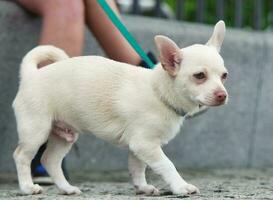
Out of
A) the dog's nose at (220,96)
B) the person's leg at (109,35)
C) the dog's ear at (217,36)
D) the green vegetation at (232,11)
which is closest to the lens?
the dog's nose at (220,96)

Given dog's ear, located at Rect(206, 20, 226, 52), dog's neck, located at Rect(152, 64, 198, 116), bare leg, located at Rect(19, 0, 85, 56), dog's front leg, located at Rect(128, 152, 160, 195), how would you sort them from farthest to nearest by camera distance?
bare leg, located at Rect(19, 0, 85, 56) < dog's front leg, located at Rect(128, 152, 160, 195) < dog's ear, located at Rect(206, 20, 226, 52) < dog's neck, located at Rect(152, 64, 198, 116)

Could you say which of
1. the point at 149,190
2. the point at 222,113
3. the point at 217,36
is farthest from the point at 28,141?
the point at 222,113

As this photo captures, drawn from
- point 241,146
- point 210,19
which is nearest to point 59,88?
point 241,146

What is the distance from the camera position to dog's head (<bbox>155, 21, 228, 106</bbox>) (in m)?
3.95

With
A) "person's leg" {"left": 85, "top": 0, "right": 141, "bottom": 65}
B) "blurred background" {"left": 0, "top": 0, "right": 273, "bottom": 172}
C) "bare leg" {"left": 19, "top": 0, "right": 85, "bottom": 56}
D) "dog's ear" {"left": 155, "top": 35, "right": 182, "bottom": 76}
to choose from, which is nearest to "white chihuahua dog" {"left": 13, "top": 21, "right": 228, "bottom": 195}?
"dog's ear" {"left": 155, "top": 35, "right": 182, "bottom": 76}

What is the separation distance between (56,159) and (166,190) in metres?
0.59

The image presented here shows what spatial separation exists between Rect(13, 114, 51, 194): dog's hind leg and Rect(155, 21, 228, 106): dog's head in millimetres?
680

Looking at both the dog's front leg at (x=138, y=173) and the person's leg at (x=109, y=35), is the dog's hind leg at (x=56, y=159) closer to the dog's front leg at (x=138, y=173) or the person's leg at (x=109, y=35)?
the dog's front leg at (x=138, y=173)

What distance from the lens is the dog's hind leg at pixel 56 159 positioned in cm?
442

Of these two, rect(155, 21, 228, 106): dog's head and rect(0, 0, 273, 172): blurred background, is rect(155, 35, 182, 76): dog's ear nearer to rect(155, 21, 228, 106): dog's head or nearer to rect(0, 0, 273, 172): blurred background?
rect(155, 21, 228, 106): dog's head

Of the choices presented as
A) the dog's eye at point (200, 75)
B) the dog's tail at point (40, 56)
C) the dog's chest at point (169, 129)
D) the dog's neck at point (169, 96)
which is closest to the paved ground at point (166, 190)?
the dog's chest at point (169, 129)

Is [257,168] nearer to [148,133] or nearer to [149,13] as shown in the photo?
[149,13]

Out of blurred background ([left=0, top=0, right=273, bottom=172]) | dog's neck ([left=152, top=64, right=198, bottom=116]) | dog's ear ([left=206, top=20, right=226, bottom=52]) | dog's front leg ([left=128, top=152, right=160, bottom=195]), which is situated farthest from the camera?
blurred background ([left=0, top=0, right=273, bottom=172])

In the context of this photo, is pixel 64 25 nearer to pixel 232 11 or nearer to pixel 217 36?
pixel 217 36
